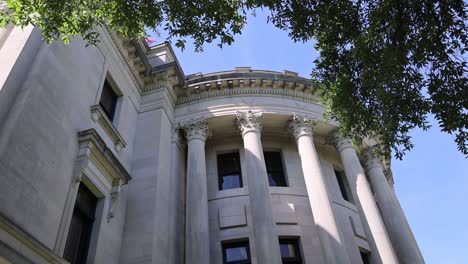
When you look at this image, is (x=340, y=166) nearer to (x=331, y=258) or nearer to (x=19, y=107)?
(x=331, y=258)

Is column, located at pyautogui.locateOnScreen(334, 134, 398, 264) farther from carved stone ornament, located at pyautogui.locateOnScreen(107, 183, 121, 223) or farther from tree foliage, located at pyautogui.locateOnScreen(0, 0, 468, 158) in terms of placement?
carved stone ornament, located at pyautogui.locateOnScreen(107, 183, 121, 223)

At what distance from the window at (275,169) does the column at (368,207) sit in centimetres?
325

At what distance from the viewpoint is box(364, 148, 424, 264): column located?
17312 millimetres

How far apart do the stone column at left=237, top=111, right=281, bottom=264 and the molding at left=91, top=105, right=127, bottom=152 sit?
5.61 metres

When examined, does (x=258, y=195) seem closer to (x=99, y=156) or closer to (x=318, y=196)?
(x=318, y=196)

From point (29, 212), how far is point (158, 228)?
5.70 meters

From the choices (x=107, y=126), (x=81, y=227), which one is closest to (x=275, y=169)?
(x=107, y=126)

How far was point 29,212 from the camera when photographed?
8555 mm

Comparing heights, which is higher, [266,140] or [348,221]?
[266,140]

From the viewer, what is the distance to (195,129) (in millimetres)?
18812

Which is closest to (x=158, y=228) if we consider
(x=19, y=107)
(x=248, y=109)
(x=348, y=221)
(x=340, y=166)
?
(x=19, y=107)

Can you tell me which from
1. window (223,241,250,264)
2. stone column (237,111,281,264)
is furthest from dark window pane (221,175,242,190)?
window (223,241,250,264)

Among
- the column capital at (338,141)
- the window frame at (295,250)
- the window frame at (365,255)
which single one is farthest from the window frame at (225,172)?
the window frame at (365,255)

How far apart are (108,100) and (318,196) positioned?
980 cm
